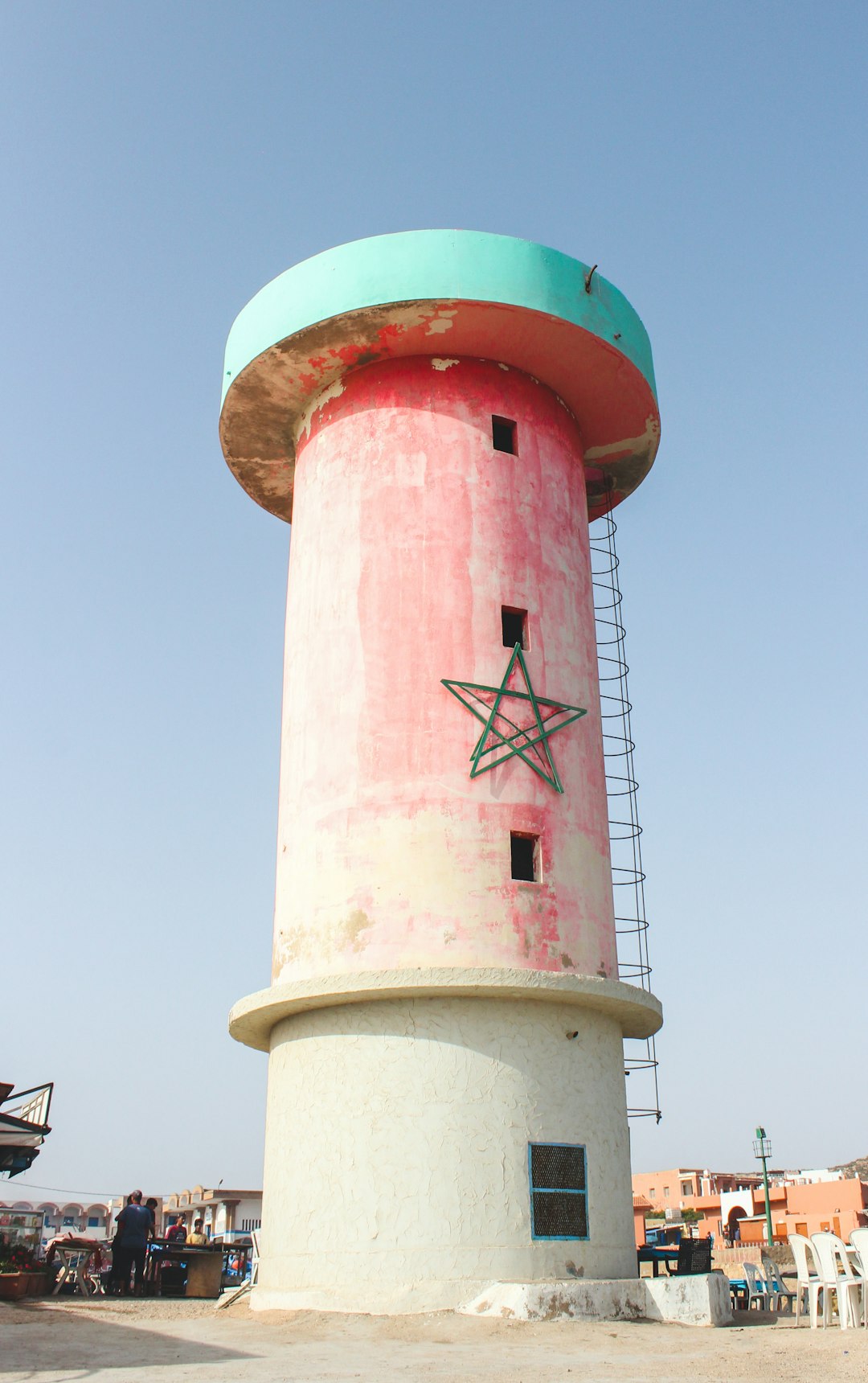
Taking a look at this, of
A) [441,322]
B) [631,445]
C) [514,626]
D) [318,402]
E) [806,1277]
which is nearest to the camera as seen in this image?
[806,1277]

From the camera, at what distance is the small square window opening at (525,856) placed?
1742 cm

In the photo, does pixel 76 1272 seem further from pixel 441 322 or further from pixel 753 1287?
pixel 441 322

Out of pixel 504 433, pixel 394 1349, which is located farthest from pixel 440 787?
pixel 394 1349

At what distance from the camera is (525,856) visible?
1766 centimetres

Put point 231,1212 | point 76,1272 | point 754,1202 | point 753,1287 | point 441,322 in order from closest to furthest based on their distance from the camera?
1. point 753,1287
2. point 441,322
3. point 76,1272
4. point 231,1212
5. point 754,1202

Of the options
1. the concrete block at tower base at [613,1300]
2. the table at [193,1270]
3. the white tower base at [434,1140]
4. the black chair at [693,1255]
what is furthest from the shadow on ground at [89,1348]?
the black chair at [693,1255]

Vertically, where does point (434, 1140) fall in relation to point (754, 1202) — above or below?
above

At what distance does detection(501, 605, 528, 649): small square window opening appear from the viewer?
740 inches

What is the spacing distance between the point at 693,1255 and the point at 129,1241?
9570 millimetres

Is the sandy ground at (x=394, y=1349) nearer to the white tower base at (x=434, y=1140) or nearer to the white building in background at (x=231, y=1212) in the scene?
the white tower base at (x=434, y=1140)

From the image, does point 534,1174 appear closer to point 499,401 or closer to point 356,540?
point 356,540

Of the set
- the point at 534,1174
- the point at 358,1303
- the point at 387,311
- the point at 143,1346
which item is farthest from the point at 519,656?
the point at 143,1346

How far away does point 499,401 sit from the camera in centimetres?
2019

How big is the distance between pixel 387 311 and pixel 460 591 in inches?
188
